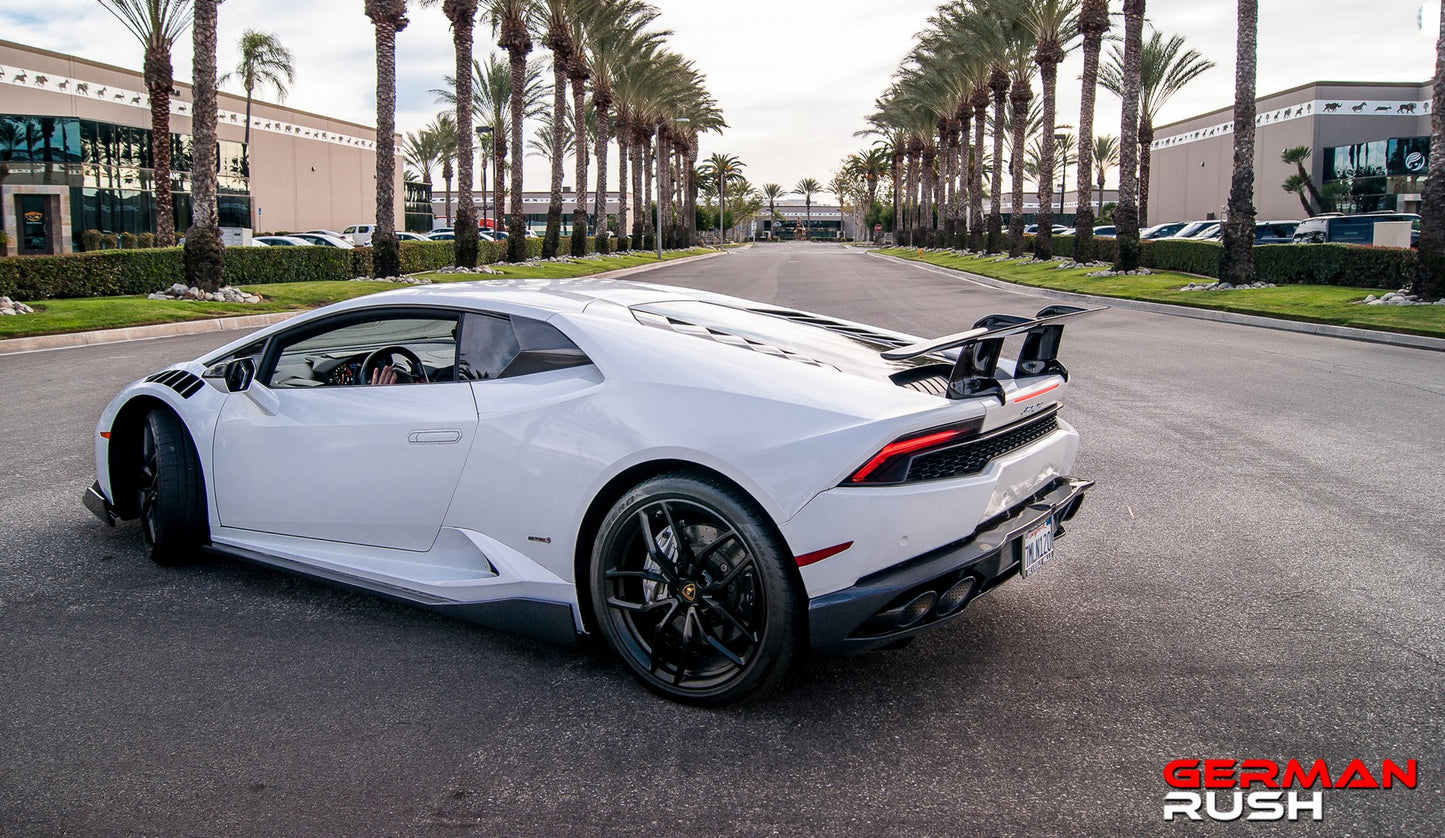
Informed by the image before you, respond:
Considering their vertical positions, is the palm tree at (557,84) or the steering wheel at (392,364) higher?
the palm tree at (557,84)

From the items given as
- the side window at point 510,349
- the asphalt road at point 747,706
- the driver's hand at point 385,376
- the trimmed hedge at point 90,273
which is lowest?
the asphalt road at point 747,706

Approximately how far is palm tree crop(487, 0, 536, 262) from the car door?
111 feet

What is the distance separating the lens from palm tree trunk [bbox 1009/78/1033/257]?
1709 inches

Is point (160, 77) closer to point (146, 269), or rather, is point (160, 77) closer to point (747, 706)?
point (146, 269)

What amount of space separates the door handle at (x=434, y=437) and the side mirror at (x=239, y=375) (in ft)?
3.76

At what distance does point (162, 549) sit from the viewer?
Answer: 15.1 feet

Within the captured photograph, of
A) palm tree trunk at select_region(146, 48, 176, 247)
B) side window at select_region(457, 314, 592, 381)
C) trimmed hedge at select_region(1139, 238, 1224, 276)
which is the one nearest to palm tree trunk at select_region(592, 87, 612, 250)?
palm tree trunk at select_region(146, 48, 176, 247)

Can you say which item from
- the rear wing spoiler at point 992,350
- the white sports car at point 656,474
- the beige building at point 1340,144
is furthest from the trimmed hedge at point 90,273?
the beige building at point 1340,144

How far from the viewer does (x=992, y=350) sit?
3498 mm

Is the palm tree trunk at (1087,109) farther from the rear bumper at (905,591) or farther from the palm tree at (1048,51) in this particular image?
the rear bumper at (905,591)

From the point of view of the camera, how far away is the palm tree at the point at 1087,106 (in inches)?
1245

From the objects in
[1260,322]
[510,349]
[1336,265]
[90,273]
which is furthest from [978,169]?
[510,349]

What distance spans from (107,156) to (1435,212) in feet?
149

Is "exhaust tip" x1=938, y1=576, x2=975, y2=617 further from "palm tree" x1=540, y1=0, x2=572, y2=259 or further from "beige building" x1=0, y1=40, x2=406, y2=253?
"beige building" x1=0, y1=40, x2=406, y2=253
